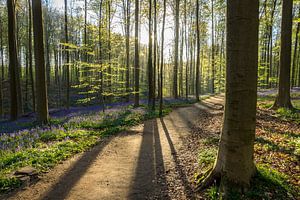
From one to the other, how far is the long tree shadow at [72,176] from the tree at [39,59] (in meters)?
4.41

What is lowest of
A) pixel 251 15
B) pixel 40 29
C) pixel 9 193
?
pixel 9 193

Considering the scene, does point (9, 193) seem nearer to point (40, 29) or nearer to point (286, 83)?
point (40, 29)

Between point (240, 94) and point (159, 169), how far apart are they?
3.13 m

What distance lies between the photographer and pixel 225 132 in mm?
3672

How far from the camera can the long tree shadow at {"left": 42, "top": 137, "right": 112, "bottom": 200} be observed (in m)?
4.22

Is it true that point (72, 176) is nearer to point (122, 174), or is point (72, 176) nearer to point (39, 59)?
point (122, 174)

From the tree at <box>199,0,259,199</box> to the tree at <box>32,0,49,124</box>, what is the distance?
9.02 meters

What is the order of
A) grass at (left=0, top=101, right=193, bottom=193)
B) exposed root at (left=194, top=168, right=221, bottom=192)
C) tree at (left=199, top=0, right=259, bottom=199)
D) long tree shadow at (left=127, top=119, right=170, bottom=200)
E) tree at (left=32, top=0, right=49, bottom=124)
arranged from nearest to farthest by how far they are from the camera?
1. tree at (left=199, top=0, right=259, bottom=199)
2. exposed root at (left=194, top=168, right=221, bottom=192)
3. long tree shadow at (left=127, top=119, right=170, bottom=200)
4. grass at (left=0, top=101, right=193, bottom=193)
5. tree at (left=32, top=0, right=49, bottom=124)

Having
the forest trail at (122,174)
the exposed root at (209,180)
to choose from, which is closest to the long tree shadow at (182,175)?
the forest trail at (122,174)

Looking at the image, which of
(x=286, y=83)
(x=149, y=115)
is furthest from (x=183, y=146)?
(x=286, y=83)

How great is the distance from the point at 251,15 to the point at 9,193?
594 centimetres

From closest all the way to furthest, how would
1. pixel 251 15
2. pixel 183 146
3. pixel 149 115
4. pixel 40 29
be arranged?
pixel 251 15, pixel 183 146, pixel 40 29, pixel 149 115

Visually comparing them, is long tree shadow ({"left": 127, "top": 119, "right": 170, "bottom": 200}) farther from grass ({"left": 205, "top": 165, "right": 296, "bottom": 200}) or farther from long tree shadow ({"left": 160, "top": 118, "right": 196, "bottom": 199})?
grass ({"left": 205, "top": 165, "right": 296, "bottom": 200})

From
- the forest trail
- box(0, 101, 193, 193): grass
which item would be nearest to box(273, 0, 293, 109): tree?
the forest trail
